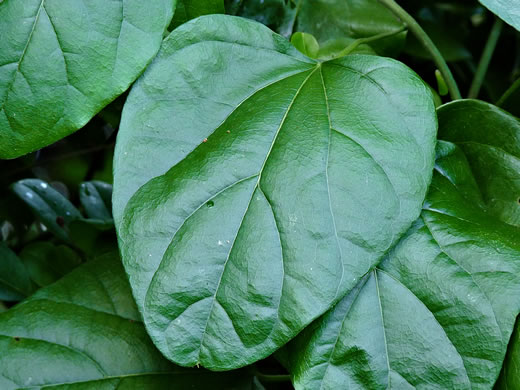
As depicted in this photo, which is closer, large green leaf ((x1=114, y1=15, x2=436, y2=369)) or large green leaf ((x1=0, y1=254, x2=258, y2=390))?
large green leaf ((x1=114, y1=15, x2=436, y2=369))

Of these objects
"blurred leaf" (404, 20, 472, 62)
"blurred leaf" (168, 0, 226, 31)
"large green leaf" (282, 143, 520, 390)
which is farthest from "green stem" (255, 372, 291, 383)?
"blurred leaf" (404, 20, 472, 62)

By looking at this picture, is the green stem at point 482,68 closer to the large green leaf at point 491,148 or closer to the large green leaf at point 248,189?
the large green leaf at point 491,148

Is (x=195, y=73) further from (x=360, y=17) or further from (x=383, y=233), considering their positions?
(x=360, y=17)

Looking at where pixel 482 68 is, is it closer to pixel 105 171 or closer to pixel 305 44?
pixel 305 44

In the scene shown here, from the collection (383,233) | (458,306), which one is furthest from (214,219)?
(458,306)

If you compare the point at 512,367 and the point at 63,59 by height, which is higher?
the point at 63,59

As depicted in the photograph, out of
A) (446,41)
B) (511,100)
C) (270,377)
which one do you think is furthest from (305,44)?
(446,41)

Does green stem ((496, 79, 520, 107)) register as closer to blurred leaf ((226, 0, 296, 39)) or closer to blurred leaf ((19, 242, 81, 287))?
blurred leaf ((226, 0, 296, 39))

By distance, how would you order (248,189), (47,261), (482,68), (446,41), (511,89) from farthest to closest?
(446,41) < (47,261) < (482,68) < (511,89) < (248,189)
